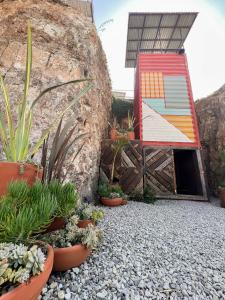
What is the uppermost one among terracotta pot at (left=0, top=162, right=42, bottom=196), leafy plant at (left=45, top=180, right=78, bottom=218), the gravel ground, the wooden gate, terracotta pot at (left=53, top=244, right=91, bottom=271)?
the wooden gate

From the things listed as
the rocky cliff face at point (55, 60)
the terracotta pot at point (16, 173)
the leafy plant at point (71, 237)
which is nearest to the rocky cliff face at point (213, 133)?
the rocky cliff face at point (55, 60)

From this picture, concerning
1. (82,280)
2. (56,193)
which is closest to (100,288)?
(82,280)

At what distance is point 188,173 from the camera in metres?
6.37

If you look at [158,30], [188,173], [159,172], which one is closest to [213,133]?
[188,173]

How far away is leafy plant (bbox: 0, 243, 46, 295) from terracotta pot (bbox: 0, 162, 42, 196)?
513mm

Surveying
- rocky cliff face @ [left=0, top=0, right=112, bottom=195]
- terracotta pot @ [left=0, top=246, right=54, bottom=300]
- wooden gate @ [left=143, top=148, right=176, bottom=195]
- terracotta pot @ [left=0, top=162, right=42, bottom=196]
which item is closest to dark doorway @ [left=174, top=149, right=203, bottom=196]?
wooden gate @ [left=143, top=148, right=176, bottom=195]

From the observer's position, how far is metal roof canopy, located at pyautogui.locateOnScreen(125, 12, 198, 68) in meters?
7.39

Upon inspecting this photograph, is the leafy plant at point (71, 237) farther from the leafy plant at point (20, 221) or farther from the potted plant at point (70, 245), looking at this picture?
the leafy plant at point (20, 221)

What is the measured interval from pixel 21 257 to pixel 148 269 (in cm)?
99

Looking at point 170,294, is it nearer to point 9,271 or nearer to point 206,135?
point 9,271

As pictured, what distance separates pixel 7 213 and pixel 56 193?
0.39 meters

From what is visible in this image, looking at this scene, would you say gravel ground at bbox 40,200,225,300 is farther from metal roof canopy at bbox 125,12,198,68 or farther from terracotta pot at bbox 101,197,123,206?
metal roof canopy at bbox 125,12,198,68

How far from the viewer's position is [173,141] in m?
5.70

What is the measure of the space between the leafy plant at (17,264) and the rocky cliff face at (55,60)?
2.12 m
